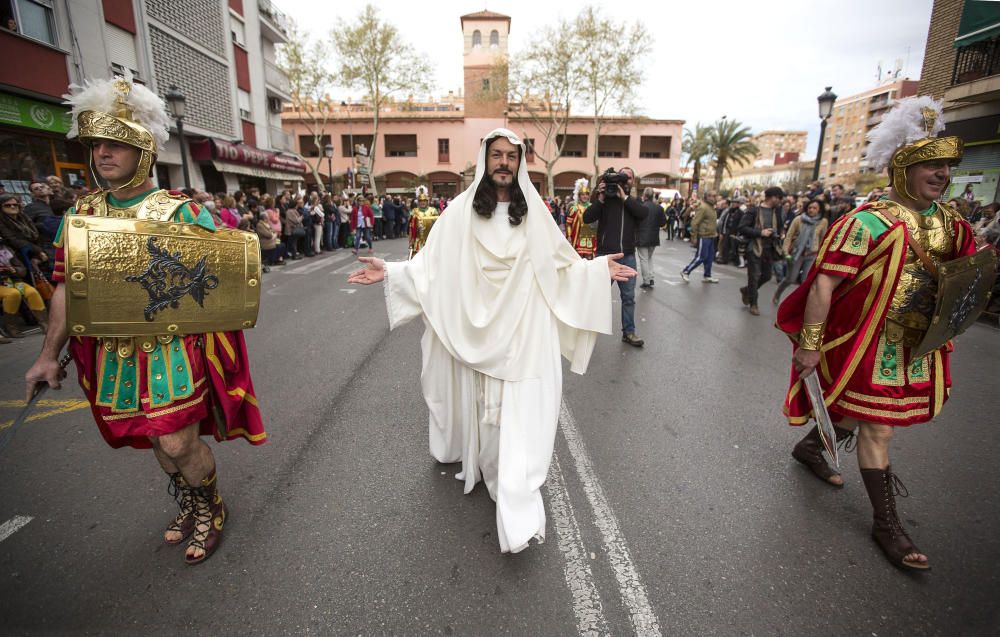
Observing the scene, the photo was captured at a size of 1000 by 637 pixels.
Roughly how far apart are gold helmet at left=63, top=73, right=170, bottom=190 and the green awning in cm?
1916

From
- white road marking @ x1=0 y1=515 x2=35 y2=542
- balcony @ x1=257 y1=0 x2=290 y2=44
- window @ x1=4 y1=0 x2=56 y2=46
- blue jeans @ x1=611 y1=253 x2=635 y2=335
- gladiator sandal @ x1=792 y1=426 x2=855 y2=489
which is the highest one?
balcony @ x1=257 y1=0 x2=290 y2=44

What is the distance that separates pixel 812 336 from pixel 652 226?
6.87 meters

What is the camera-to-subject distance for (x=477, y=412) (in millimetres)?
2752

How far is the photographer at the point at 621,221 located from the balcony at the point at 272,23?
1087 inches

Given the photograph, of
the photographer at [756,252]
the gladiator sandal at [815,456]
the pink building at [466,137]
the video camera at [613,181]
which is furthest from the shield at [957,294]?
the pink building at [466,137]

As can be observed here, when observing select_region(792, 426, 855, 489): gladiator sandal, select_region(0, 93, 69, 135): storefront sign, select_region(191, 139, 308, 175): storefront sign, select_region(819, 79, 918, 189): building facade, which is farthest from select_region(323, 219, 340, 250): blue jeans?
select_region(819, 79, 918, 189): building facade

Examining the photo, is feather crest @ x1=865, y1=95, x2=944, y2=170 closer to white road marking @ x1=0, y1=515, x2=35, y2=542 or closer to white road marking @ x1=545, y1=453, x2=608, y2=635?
white road marking @ x1=545, y1=453, x2=608, y2=635

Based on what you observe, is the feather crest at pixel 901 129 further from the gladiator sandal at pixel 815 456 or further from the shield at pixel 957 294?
the gladiator sandal at pixel 815 456

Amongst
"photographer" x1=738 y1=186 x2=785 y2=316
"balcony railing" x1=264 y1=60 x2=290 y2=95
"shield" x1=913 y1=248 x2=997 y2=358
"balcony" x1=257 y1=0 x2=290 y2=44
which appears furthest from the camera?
"balcony railing" x1=264 y1=60 x2=290 y2=95

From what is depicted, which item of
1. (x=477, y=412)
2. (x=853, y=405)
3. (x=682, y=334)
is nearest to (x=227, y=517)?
(x=477, y=412)

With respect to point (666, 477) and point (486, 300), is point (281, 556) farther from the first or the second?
point (666, 477)

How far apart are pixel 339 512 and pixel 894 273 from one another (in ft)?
10.4

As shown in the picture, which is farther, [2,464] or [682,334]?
[682,334]

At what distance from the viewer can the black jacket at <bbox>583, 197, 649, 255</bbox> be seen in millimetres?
6129
